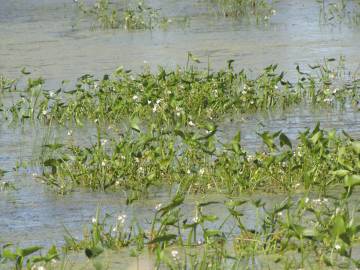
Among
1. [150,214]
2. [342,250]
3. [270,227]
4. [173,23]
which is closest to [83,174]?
[150,214]

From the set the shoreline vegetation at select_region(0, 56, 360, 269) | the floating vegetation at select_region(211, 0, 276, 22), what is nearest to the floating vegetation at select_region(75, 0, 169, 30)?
the floating vegetation at select_region(211, 0, 276, 22)

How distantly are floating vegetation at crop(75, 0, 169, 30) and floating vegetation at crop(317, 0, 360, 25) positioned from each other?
59.2 inches

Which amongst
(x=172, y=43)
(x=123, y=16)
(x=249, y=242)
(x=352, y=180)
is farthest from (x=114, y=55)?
(x=352, y=180)

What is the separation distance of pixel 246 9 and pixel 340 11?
0.97 meters

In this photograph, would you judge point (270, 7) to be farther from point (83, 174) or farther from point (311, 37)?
point (83, 174)

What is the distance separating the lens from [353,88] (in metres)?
6.59

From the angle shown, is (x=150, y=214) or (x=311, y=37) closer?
(x=150, y=214)

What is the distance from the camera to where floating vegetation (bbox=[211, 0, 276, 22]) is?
1064cm

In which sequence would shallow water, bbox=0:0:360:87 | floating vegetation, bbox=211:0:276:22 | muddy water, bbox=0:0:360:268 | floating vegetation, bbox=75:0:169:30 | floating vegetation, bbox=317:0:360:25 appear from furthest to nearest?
floating vegetation, bbox=211:0:276:22 < floating vegetation, bbox=75:0:169:30 < floating vegetation, bbox=317:0:360:25 < shallow water, bbox=0:0:360:87 < muddy water, bbox=0:0:360:268

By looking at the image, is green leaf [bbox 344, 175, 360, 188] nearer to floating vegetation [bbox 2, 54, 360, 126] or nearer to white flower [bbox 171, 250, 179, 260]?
white flower [bbox 171, 250, 179, 260]

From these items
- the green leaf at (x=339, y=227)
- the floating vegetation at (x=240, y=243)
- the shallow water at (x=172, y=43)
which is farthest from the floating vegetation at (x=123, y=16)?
the green leaf at (x=339, y=227)

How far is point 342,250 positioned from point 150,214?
1.27m

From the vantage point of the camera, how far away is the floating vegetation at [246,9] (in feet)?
34.9

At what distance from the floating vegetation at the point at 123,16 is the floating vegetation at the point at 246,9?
680 millimetres
